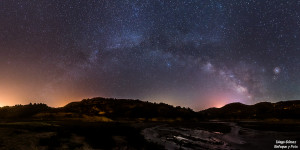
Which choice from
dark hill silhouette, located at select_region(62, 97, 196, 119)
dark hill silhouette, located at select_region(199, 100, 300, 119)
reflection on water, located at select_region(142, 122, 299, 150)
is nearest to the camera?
reflection on water, located at select_region(142, 122, 299, 150)

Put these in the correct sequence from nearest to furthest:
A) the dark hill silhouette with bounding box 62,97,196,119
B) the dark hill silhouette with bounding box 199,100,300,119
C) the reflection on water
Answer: the reflection on water < the dark hill silhouette with bounding box 62,97,196,119 < the dark hill silhouette with bounding box 199,100,300,119

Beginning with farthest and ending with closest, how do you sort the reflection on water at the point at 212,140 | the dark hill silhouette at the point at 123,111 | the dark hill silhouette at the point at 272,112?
the dark hill silhouette at the point at 272,112 < the dark hill silhouette at the point at 123,111 < the reflection on water at the point at 212,140

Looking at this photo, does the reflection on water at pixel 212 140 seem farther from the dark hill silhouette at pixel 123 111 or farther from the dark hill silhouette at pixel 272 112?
the dark hill silhouette at pixel 272 112

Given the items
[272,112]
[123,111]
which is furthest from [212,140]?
[272,112]

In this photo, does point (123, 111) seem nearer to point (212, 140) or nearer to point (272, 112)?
point (212, 140)

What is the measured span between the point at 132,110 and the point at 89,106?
23.1 metres

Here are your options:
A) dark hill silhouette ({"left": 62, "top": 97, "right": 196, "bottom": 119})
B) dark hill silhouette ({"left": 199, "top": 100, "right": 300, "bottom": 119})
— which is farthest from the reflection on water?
dark hill silhouette ({"left": 199, "top": 100, "right": 300, "bottom": 119})

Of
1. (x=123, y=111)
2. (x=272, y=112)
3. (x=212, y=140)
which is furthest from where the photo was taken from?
(x=272, y=112)

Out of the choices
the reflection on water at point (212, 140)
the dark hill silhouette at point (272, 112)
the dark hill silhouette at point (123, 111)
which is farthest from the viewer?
the dark hill silhouette at point (272, 112)

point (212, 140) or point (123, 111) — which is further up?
point (123, 111)

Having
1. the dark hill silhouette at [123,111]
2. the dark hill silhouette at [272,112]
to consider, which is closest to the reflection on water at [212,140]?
the dark hill silhouette at [123,111]

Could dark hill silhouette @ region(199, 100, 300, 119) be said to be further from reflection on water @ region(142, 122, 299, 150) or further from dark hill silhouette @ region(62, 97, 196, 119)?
reflection on water @ region(142, 122, 299, 150)

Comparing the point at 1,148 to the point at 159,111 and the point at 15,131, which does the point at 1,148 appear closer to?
the point at 15,131

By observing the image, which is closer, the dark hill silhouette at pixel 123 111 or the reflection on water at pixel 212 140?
the reflection on water at pixel 212 140
